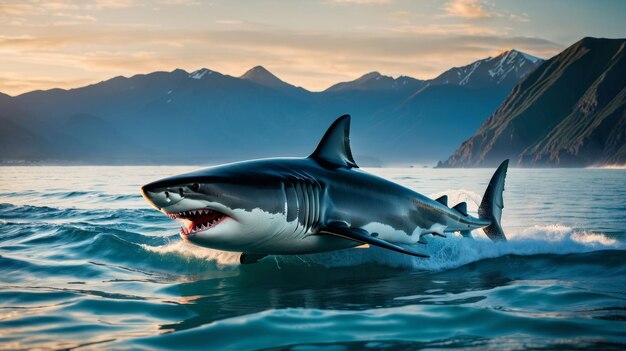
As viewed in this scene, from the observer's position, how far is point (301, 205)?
953 centimetres

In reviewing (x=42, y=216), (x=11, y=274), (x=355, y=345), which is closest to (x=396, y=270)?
(x=355, y=345)

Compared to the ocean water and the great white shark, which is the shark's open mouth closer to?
the great white shark

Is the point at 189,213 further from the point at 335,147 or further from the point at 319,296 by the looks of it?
the point at 335,147

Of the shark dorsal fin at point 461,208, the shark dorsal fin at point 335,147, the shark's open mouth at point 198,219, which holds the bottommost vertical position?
the shark dorsal fin at point 461,208

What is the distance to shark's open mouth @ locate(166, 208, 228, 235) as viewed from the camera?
26.7ft

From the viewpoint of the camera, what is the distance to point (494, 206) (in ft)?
45.1

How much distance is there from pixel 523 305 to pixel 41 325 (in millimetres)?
5603

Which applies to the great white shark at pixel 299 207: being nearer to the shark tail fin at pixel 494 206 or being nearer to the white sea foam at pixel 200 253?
the shark tail fin at pixel 494 206

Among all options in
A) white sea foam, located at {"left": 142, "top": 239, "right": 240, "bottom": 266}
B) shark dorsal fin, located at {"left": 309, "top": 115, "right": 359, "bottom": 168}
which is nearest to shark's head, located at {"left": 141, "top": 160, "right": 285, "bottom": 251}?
shark dorsal fin, located at {"left": 309, "top": 115, "right": 359, "bottom": 168}

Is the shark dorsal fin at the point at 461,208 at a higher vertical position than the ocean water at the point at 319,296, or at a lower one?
higher

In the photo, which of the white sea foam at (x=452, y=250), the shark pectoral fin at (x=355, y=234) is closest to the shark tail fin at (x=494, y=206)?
the white sea foam at (x=452, y=250)

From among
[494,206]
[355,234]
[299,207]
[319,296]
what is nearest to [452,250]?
[494,206]

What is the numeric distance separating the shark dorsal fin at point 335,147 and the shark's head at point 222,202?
5.71 feet

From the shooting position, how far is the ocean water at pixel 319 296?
6.53 meters
